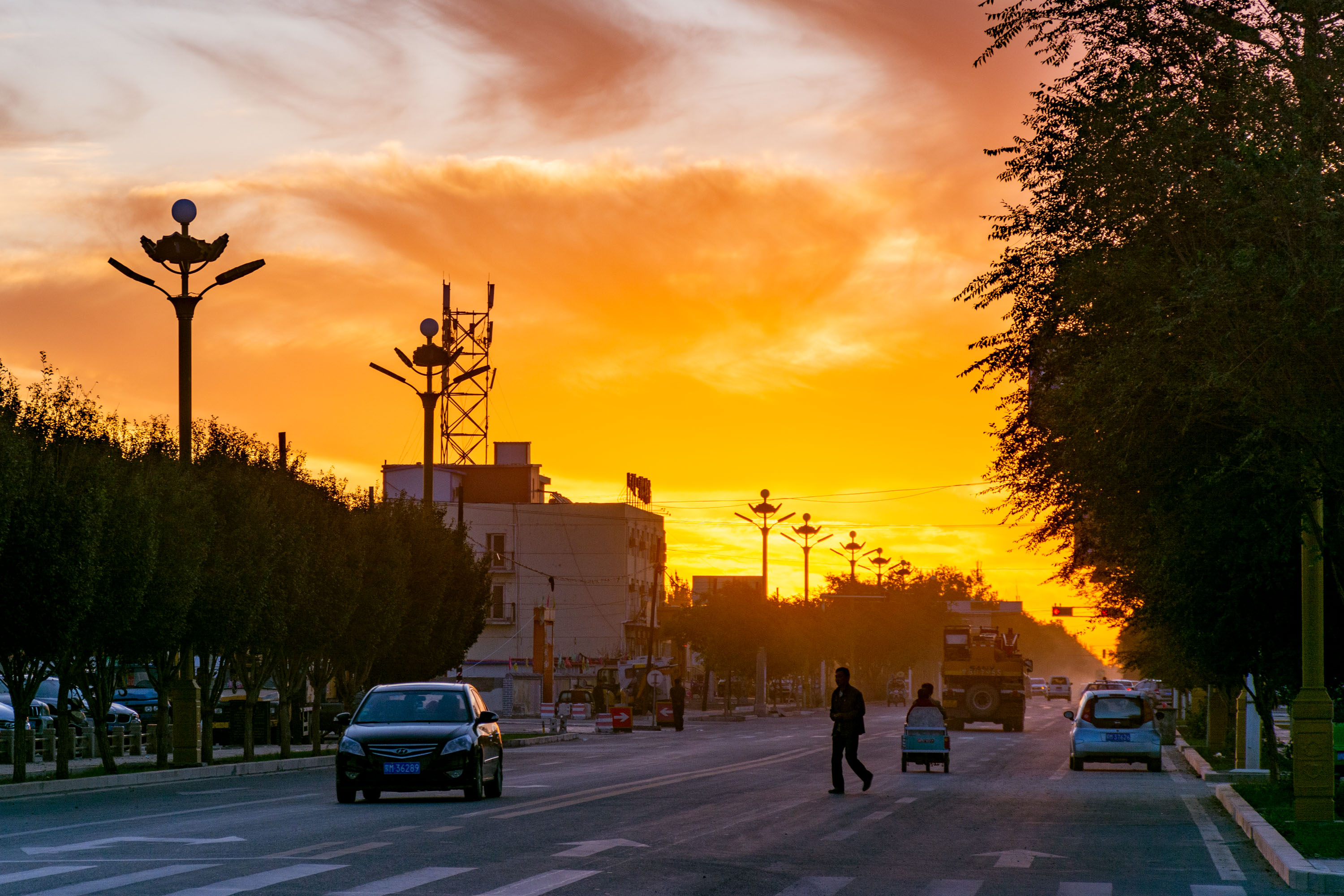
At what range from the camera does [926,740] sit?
32688 millimetres

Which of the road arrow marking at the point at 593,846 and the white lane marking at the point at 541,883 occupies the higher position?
the white lane marking at the point at 541,883

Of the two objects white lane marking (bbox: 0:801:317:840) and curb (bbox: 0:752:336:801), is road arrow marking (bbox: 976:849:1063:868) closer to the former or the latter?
white lane marking (bbox: 0:801:317:840)

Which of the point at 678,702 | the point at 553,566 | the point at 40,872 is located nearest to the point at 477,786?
the point at 40,872

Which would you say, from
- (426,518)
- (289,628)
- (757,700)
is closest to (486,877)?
(289,628)

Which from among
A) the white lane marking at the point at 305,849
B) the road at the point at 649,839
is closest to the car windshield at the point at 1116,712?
the road at the point at 649,839

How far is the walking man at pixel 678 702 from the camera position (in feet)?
207

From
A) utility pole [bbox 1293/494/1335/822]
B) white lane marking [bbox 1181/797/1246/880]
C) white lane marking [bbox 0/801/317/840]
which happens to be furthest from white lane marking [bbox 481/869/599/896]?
utility pole [bbox 1293/494/1335/822]

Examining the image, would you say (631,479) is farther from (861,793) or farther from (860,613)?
(861,793)

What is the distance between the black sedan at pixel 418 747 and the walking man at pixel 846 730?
505 cm

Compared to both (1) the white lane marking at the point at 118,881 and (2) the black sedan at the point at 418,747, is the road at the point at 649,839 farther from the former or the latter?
(2) the black sedan at the point at 418,747

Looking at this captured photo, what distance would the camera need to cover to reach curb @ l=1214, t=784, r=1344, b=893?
1364 cm

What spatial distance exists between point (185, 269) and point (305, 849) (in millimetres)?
19020

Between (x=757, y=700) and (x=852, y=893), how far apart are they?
261ft

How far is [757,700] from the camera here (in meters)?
91.9
